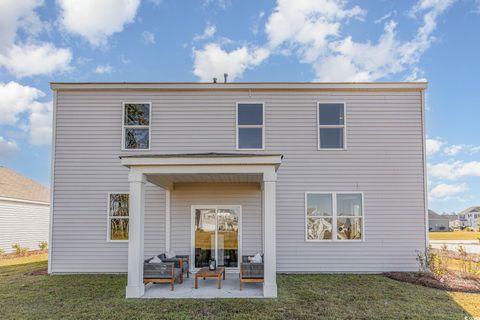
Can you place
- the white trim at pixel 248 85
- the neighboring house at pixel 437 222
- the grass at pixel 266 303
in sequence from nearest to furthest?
the grass at pixel 266 303
the white trim at pixel 248 85
the neighboring house at pixel 437 222

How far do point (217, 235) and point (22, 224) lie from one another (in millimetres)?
12480

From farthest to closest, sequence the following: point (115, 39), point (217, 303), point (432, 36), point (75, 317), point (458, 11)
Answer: point (115, 39), point (432, 36), point (458, 11), point (217, 303), point (75, 317)

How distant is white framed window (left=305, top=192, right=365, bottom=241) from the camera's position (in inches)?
372

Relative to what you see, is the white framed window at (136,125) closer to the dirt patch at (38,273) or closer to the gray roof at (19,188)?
the dirt patch at (38,273)

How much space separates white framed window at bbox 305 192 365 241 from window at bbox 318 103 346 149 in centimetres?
153

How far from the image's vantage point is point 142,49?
49.5ft

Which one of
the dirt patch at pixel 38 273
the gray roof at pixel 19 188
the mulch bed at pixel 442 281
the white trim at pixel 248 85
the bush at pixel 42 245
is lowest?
the bush at pixel 42 245

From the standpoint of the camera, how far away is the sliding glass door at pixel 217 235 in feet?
31.4

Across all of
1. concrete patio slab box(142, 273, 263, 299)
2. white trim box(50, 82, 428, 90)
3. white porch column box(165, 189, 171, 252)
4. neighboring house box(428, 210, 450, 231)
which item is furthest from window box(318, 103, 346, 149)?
neighboring house box(428, 210, 450, 231)

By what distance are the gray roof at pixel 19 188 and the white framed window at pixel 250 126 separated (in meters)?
12.7

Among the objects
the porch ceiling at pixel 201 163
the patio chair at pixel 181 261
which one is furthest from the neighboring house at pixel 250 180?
the porch ceiling at pixel 201 163

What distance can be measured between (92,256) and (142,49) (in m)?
9.89

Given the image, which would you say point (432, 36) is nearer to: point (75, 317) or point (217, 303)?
point (217, 303)

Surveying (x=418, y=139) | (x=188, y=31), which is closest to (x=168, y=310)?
(x=418, y=139)
